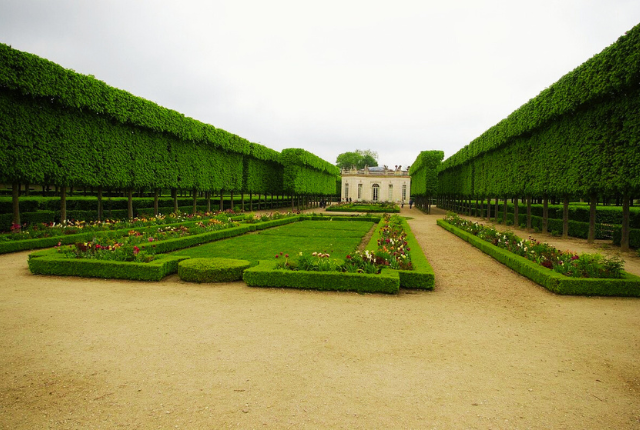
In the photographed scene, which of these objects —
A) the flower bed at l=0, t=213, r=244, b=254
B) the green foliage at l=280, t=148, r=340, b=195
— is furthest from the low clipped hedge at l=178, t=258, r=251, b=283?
the green foliage at l=280, t=148, r=340, b=195

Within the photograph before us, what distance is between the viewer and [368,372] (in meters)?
3.99

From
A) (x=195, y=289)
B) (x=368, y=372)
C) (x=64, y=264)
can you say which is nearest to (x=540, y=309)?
(x=368, y=372)

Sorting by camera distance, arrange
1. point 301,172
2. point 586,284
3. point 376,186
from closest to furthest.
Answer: point 586,284, point 301,172, point 376,186

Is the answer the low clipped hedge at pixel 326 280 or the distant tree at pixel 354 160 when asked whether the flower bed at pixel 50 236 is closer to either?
the low clipped hedge at pixel 326 280

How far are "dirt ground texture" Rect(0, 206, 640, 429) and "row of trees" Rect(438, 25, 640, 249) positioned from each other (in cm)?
727

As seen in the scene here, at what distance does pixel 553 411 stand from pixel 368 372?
1760 millimetres

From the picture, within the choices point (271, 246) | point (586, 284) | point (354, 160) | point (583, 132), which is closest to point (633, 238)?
point (583, 132)

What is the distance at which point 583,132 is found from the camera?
13.9 meters

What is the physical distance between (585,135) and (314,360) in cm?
1479

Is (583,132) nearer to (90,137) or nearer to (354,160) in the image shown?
(90,137)

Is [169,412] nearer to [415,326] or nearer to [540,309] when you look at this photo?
[415,326]

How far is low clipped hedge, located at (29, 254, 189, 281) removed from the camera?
8.23 m

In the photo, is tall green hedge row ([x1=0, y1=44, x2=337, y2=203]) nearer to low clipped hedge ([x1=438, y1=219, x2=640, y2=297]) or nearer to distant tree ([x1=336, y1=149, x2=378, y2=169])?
low clipped hedge ([x1=438, y1=219, x2=640, y2=297])

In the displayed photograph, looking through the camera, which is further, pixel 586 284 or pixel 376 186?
pixel 376 186
